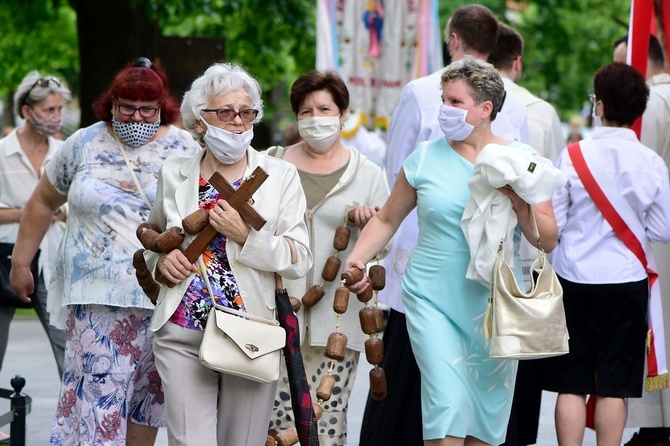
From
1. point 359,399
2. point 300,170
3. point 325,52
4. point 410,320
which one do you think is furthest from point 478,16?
→ point 325,52

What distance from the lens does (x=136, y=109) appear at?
18.4 feet

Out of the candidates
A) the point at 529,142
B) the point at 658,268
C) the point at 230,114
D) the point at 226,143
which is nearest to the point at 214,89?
the point at 230,114

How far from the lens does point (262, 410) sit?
471 centimetres

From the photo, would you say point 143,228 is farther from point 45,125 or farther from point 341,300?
point 45,125

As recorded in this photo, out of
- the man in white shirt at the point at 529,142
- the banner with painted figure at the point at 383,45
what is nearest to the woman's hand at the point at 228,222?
A: the man in white shirt at the point at 529,142

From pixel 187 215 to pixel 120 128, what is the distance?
1152 millimetres

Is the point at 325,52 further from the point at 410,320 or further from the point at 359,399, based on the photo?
the point at 410,320

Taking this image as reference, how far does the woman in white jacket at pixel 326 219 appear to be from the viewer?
6.07m

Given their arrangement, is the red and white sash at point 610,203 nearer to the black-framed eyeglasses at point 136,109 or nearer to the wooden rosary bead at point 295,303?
the wooden rosary bead at point 295,303

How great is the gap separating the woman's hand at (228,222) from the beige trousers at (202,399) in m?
0.39

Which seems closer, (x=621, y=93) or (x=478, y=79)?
(x=478, y=79)

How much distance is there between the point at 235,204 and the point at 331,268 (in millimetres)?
1469

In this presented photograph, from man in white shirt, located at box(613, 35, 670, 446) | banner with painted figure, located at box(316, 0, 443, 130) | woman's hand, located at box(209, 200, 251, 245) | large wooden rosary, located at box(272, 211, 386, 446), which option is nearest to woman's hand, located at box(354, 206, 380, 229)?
large wooden rosary, located at box(272, 211, 386, 446)

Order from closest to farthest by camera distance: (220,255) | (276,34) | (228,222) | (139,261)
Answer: (228,222) < (220,255) < (139,261) < (276,34)
